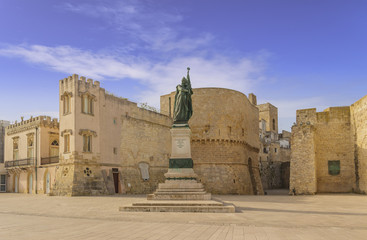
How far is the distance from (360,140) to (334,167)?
2.96m

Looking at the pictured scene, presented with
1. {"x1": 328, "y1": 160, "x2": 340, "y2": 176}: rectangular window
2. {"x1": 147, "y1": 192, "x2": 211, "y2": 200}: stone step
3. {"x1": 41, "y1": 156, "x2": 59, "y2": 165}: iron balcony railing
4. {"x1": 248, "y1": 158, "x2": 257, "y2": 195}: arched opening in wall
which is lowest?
{"x1": 248, "y1": 158, "x2": 257, "y2": 195}: arched opening in wall

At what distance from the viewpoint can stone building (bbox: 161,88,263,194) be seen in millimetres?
31531

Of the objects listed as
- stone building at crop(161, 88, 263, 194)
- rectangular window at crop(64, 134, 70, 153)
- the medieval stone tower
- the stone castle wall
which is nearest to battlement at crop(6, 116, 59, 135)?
the medieval stone tower

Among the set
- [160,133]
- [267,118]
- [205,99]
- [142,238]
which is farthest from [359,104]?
[267,118]

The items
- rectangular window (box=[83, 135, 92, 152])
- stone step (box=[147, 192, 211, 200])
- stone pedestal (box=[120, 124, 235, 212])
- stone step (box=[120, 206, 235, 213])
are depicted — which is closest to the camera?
stone step (box=[120, 206, 235, 213])

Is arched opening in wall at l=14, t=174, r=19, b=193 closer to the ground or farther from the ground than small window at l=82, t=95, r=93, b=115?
closer to the ground

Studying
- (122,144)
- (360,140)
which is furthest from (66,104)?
(360,140)

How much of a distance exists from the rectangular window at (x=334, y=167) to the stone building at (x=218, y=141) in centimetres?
937

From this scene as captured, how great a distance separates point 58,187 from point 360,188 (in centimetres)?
2061

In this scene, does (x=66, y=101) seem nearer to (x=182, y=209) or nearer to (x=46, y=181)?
(x=46, y=181)

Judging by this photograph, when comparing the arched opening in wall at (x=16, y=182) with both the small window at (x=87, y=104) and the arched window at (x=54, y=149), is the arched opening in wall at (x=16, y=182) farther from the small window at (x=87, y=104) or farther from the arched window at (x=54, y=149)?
the small window at (x=87, y=104)

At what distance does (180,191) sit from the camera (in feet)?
45.5

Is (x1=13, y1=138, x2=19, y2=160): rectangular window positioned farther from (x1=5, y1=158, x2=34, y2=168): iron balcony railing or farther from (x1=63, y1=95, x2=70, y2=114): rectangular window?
(x1=63, y1=95, x2=70, y2=114): rectangular window

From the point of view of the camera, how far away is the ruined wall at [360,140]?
22.1 metres
